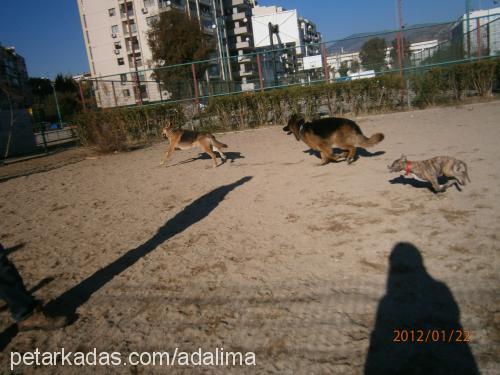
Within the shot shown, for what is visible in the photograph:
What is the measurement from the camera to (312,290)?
9.13ft

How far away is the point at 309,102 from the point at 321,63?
3.25 m

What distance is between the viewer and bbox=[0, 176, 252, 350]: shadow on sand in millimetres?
2967

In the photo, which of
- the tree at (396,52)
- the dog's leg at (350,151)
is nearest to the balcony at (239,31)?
the tree at (396,52)

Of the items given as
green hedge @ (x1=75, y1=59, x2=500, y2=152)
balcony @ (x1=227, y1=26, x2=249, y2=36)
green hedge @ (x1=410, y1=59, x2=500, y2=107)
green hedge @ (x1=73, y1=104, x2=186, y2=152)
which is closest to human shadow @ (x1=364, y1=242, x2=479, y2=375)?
green hedge @ (x1=75, y1=59, x2=500, y2=152)

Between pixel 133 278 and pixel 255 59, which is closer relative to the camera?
pixel 133 278

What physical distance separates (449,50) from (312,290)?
1834cm

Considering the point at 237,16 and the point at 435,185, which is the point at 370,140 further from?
the point at 237,16

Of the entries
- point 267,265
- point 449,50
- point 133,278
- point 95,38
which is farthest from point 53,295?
point 95,38

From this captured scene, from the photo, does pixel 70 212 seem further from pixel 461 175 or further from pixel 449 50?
pixel 449 50

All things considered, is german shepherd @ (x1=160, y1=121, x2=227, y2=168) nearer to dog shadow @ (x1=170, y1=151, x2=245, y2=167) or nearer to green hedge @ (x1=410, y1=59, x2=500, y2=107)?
dog shadow @ (x1=170, y1=151, x2=245, y2=167)

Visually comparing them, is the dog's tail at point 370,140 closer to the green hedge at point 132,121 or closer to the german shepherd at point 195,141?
the german shepherd at point 195,141

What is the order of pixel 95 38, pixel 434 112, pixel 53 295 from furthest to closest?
1. pixel 95 38
2. pixel 434 112
3. pixel 53 295

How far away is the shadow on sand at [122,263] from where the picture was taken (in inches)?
117

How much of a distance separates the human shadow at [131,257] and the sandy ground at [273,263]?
0.02m
